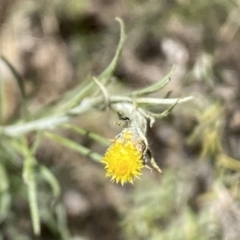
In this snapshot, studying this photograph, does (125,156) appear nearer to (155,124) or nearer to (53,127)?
(53,127)

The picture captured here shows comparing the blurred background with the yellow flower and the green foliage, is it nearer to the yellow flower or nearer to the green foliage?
the green foliage

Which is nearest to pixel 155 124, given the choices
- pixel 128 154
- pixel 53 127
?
pixel 53 127

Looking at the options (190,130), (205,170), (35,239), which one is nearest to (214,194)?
(205,170)

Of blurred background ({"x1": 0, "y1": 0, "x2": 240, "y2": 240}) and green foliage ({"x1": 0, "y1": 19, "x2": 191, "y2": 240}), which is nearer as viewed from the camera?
green foliage ({"x1": 0, "y1": 19, "x2": 191, "y2": 240})

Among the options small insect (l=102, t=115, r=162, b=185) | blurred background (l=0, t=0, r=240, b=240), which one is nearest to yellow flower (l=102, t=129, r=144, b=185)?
small insect (l=102, t=115, r=162, b=185)

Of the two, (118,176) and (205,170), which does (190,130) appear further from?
(118,176)

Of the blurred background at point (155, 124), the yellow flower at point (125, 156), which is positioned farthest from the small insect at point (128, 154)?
the blurred background at point (155, 124)
